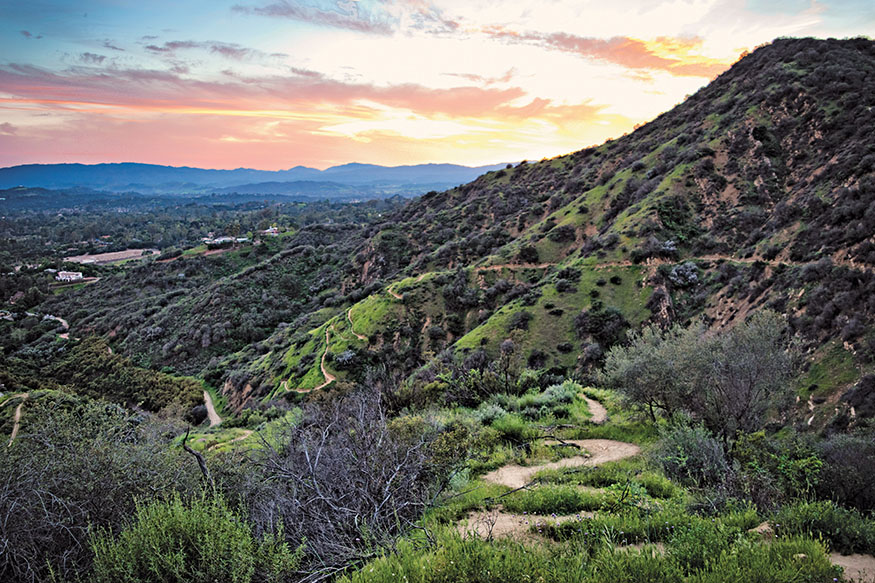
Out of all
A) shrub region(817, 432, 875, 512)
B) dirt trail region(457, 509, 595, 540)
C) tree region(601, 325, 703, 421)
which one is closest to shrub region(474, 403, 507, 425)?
tree region(601, 325, 703, 421)

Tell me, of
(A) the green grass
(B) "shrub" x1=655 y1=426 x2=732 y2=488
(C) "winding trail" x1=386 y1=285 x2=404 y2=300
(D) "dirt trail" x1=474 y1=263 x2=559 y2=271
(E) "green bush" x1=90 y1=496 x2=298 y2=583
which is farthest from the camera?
(D) "dirt trail" x1=474 y1=263 x2=559 y2=271

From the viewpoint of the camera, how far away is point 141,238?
16062 cm

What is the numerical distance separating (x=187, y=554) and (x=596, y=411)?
487 inches

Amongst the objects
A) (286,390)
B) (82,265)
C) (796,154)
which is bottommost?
(286,390)

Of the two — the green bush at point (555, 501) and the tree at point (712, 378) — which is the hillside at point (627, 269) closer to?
the tree at point (712, 378)

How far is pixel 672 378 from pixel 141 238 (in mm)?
196976

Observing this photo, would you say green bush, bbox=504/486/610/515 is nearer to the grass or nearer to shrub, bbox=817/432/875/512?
the grass

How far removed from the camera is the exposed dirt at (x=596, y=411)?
39.7ft

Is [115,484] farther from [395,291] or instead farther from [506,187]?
[506,187]

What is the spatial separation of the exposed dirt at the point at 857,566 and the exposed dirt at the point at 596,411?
24.2ft

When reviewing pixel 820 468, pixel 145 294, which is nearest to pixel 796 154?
pixel 820 468

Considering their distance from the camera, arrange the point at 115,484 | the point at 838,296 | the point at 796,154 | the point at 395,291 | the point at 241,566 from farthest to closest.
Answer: the point at 395,291 < the point at 796,154 < the point at 838,296 < the point at 115,484 < the point at 241,566

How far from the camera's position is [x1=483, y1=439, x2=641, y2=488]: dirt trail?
7.52 metres

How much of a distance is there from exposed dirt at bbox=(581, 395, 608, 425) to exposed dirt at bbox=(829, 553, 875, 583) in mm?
7369
